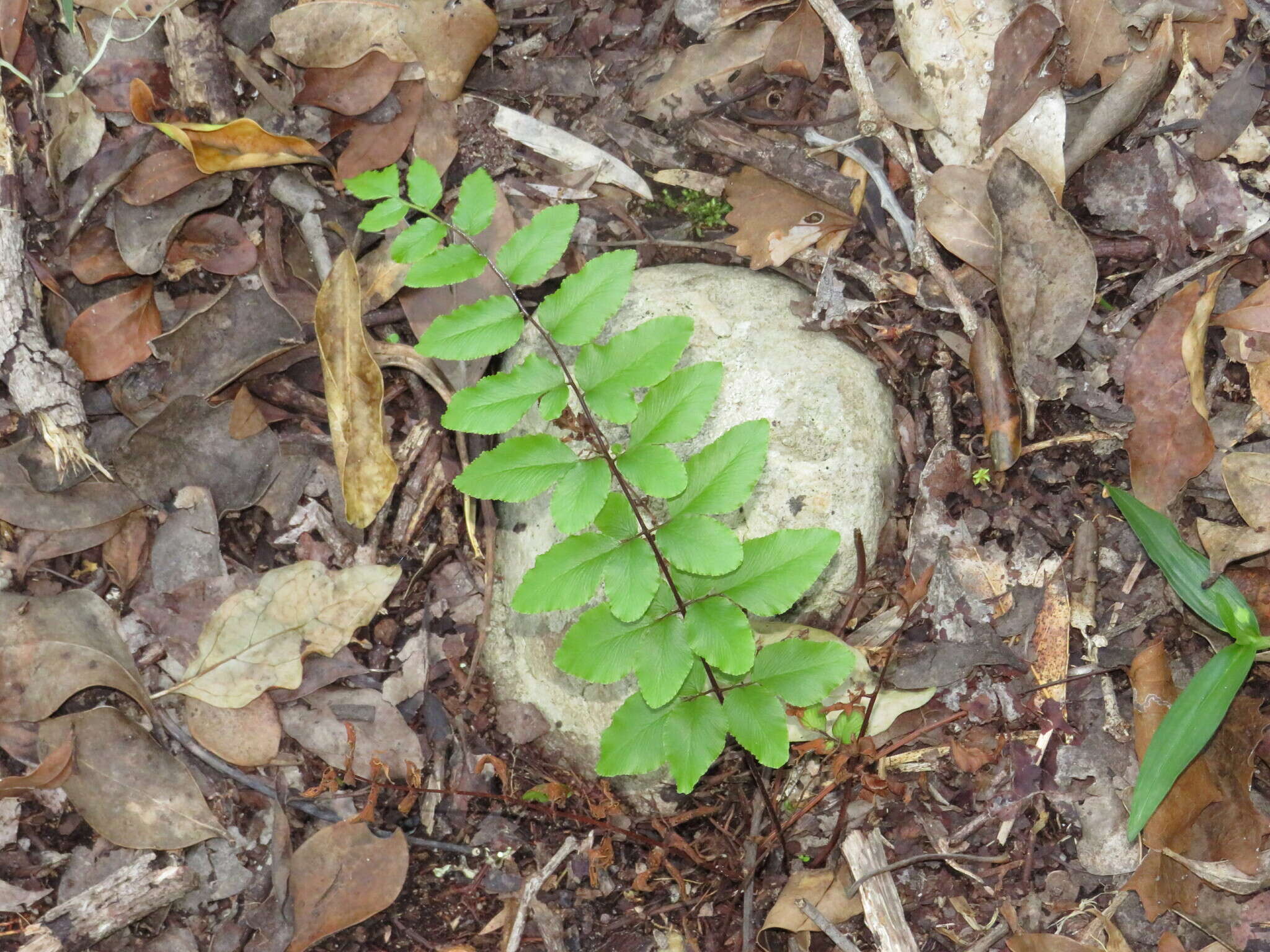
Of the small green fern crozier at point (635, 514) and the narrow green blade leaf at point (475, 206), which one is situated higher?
the narrow green blade leaf at point (475, 206)

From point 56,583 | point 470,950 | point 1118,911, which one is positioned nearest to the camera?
point 1118,911

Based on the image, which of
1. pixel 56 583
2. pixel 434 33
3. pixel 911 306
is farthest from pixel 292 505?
pixel 911 306

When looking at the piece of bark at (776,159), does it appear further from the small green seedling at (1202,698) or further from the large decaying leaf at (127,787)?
the large decaying leaf at (127,787)

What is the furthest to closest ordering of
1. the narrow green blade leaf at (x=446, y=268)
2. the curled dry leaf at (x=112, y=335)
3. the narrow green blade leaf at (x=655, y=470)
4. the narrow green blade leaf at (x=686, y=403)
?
1. the curled dry leaf at (x=112, y=335)
2. the narrow green blade leaf at (x=446, y=268)
3. the narrow green blade leaf at (x=686, y=403)
4. the narrow green blade leaf at (x=655, y=470)

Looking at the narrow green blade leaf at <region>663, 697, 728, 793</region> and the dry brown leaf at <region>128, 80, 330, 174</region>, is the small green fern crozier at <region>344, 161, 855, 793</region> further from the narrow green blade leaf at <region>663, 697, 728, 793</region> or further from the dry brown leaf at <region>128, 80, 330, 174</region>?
the dry brown leaf at <region>128, 80, 330, 174</region>

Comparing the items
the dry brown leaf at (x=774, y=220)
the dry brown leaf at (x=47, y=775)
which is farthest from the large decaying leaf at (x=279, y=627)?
the dry brown leaf at (x=774, y=220)

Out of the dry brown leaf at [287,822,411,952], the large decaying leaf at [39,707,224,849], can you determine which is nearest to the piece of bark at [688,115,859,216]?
the dry brown leaf at [287,822,411,952]

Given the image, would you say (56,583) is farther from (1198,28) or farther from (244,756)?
(1198,28)

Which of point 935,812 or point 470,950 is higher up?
point 935,812
